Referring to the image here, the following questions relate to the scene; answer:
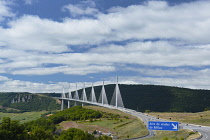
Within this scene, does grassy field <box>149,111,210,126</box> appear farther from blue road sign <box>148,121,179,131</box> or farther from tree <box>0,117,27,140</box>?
tree <box>0,117,27,140</box>

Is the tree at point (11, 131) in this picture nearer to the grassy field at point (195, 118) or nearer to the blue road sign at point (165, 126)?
the blue road sign at point (165, 126)

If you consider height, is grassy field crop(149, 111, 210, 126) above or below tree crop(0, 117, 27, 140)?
below

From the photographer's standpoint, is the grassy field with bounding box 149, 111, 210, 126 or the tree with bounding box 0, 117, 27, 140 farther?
the grassy field with bounding box 149, 111, 210, 126

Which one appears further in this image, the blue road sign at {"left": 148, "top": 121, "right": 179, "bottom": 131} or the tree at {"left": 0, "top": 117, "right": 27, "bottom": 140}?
the tree at {"left": 0, "top": 117, "right": 27, "bottom": 140}

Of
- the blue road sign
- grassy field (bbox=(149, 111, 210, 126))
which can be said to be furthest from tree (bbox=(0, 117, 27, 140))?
grassy field (bbox=(149, 111, 210, 126))

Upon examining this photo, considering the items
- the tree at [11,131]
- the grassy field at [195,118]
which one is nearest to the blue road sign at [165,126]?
the tree at [11,131]

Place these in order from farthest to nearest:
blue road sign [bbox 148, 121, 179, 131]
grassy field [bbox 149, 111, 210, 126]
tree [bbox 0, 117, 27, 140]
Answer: grassy field [bbox 149, 111, 210, 126] < tree [bbox 0, 117, 27, 140] < blue road sign [bbox 148, 121, 179, 131]

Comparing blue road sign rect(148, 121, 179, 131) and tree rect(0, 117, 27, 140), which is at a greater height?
blue road sign rect(148, 121, 179, 131)

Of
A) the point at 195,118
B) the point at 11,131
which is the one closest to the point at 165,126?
the point at 11,131

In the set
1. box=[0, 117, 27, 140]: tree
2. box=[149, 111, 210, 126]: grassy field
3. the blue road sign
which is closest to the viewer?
the blue road sign

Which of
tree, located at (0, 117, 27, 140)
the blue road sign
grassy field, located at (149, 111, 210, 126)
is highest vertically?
the blue road sign

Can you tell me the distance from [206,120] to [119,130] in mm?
34731

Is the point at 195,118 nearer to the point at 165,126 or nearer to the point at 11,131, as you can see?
the point at 165,126

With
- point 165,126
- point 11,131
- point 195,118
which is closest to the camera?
point 165,126
